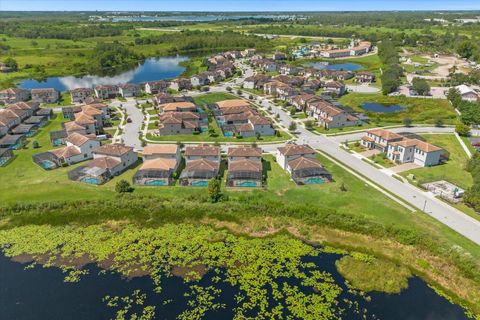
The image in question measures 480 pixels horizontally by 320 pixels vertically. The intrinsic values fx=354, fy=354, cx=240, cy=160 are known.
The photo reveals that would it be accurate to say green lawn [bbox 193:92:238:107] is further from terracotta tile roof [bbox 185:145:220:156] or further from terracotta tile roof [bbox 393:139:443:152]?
terracotta tile roof [bbox 393:139:443:152]

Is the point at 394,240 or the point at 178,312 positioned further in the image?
the point at 394,240

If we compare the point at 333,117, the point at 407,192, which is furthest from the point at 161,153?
the point at 333,117

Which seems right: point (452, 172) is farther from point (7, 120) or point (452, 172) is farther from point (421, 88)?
point (7, 120)

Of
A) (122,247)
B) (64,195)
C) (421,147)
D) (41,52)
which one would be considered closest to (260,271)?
(122,247)

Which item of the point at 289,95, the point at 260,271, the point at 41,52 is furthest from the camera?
the point at 41,52

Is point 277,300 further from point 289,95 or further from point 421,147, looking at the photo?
point 289,95

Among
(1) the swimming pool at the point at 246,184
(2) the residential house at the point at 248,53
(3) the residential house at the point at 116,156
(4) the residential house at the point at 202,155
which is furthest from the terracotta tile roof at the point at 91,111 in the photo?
(2) the residential house at the point at 248,53

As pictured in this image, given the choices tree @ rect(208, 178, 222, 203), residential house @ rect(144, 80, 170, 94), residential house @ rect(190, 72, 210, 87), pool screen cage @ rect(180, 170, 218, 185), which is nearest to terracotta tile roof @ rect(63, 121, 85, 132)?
pool screen cage @ rect(180, 170, 218, 185)
